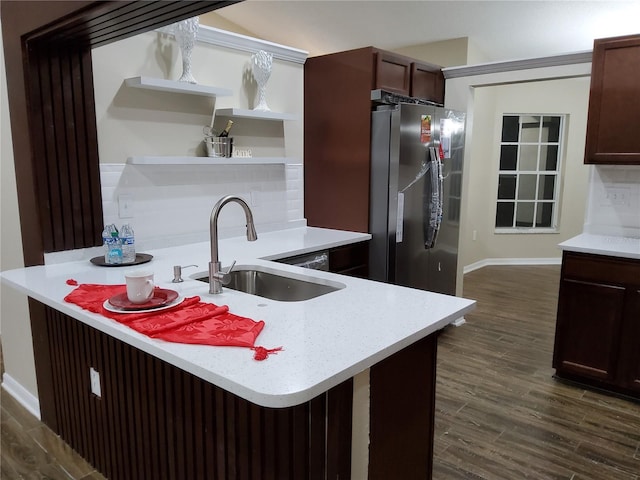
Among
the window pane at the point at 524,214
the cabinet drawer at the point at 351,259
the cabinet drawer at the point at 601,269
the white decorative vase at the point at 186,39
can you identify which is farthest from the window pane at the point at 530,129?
the white decorative vase at the point at 186,39

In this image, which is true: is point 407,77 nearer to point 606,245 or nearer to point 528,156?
point 606,245

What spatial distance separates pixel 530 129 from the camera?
6473 mm

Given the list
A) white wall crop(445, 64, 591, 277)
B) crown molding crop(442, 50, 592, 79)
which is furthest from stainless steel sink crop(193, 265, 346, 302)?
white wall crop(445, 64, 591, 277)

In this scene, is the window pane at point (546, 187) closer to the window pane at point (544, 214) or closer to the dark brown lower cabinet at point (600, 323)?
the window pane at point (544, 214)

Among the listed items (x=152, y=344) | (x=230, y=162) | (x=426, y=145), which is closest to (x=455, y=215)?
(x=426, y=145)

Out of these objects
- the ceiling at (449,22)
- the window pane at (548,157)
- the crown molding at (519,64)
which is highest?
the ceiling at (449,22)

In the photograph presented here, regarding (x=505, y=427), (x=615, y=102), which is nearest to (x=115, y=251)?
(x=505, y=427)

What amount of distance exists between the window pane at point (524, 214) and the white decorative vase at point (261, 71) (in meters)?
4.61

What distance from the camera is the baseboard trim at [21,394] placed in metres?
2.65

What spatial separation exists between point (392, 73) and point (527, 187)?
398cm

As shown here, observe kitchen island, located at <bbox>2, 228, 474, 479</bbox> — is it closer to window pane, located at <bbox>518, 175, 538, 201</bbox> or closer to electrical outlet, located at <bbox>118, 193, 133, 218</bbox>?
electrical outlet, located at <bbox>118, 193, 133, 218</bbox>

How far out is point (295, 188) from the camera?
12.0 ft

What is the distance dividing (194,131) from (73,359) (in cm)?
146

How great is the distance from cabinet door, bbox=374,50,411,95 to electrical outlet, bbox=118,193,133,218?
1745mm
